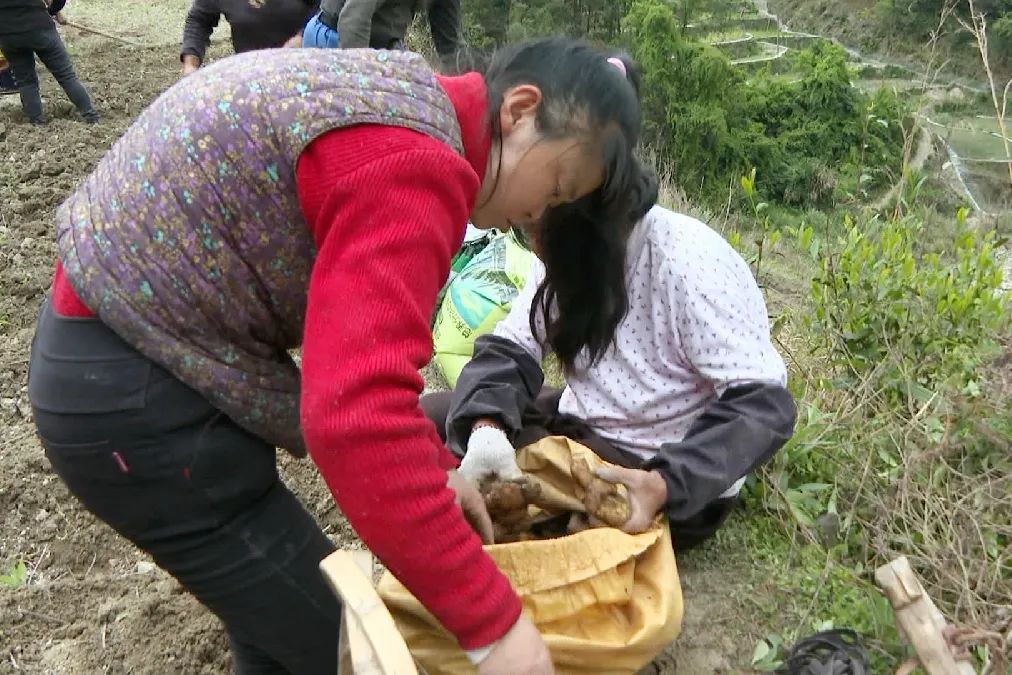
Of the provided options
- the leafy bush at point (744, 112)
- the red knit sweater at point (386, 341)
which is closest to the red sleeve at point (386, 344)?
the red knit sweater at point (386, 341)

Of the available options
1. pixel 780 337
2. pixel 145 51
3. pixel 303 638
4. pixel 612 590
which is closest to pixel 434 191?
pixel 303 638

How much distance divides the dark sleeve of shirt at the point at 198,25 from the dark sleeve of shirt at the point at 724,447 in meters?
3.94

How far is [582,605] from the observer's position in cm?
161

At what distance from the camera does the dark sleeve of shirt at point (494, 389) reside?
2066 millimetres

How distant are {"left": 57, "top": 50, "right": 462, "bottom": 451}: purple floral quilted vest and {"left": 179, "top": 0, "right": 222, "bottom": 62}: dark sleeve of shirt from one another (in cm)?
395

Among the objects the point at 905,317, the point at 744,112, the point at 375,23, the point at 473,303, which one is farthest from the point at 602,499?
the point at 744,112

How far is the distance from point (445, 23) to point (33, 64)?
10.3 ft

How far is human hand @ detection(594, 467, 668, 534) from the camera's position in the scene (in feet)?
5.97

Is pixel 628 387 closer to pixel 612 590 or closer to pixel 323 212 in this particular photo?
pixel 612 590

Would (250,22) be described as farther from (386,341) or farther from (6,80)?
(386,341)

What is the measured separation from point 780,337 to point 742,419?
48.0 inches

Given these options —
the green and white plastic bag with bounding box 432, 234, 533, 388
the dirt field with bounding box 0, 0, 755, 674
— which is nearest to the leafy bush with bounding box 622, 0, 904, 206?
the green and white plastic bag with bounding box 432, 234, 533, 388

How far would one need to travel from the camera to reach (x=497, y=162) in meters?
1.24

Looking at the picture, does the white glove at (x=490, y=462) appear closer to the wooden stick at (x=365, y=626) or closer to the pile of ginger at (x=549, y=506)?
the pile of ginger at (x=549, y=506)
